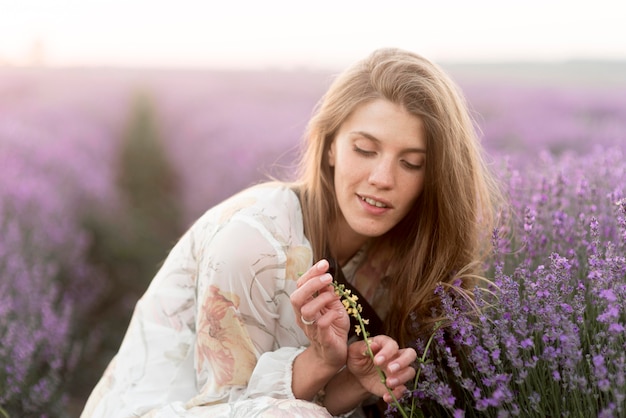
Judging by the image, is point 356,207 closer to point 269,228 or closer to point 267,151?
point 269,228

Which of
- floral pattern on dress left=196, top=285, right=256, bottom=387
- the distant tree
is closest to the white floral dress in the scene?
floral pattern on dress left=196, top=285, right=256, bottom=387

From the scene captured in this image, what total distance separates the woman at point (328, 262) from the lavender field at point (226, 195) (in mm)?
169

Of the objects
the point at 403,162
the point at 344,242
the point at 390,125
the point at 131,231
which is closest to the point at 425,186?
the point at 403,162

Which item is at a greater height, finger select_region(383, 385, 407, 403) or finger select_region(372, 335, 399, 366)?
finger select_region(372, 335, 399, 366)

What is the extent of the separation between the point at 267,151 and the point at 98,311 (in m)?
1.70

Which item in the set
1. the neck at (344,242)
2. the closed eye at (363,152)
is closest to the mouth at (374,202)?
the closed eye at (363,152)

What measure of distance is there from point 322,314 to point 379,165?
1.54 ft

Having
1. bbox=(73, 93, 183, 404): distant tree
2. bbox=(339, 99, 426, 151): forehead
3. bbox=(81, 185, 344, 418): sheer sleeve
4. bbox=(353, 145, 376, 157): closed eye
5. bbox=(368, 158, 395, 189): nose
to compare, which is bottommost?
bbox=(73, 93, 183, 404): distant tree

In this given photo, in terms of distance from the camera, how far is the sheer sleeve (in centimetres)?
193

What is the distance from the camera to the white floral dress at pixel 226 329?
75.9 inches

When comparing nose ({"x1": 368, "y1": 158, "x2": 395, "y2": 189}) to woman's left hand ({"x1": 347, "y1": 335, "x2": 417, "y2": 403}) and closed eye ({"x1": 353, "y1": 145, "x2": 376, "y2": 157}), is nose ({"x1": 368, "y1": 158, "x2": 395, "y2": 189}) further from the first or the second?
woman's left hand ({"x1": 347, "y1": 335, "x2": 417, "y2": 403})

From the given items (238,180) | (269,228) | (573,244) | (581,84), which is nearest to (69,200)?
(238,180)

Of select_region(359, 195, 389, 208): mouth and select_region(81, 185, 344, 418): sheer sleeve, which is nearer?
select_region(81, 185, 344, 418): sheer sleeve

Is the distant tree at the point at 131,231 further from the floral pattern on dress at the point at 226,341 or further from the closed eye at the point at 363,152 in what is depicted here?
the closed eye at the point at 363,152
